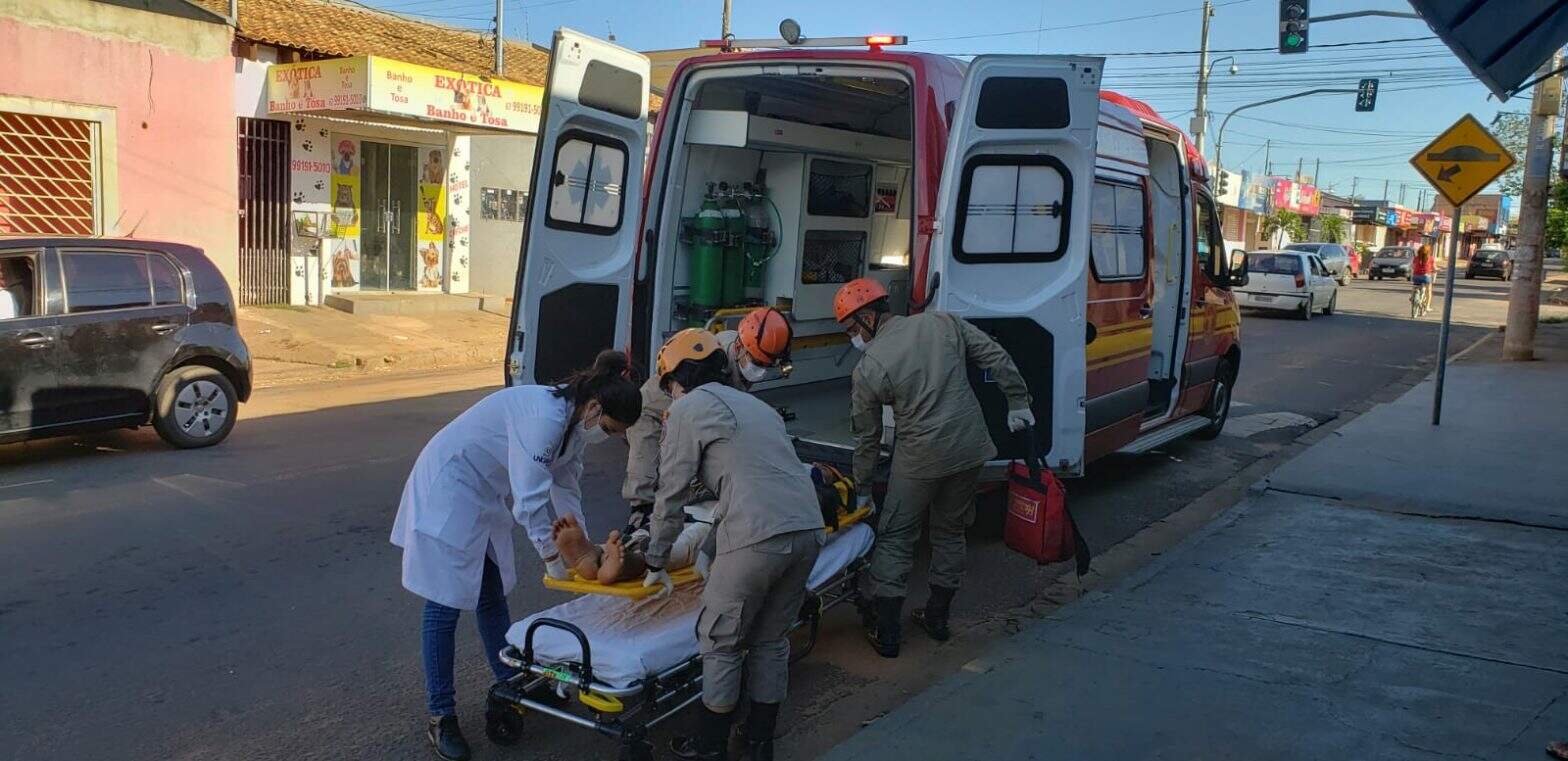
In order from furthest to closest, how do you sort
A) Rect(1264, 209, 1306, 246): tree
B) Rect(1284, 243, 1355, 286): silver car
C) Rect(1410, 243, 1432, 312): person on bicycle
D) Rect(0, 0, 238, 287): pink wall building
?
Rect(1264, 209, 1306, 246): tree, Rect(1284, 243, 1355, 286): silver car, Rect(1410, 243, 1432, 312): person on bicycle, Rect(0, 0, 238, 287): pink wall building

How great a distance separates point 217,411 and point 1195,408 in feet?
26.2

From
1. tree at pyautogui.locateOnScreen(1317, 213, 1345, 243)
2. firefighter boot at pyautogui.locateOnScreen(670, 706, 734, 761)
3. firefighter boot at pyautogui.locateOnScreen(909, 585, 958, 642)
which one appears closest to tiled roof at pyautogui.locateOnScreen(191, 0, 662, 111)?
firefighter boot at pyautogui.locateOnScreen(909, 585, 958, 642)

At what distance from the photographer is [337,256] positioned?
17.9m

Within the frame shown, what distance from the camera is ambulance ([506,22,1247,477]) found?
6031 millimetres

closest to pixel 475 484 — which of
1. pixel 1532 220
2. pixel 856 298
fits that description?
pixel 856 298

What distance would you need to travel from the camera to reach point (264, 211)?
1688 centimetres

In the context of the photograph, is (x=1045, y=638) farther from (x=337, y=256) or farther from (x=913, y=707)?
(x=337, y=256)

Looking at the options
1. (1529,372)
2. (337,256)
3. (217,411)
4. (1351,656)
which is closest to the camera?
(1351,656)

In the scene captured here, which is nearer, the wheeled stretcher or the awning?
the wheeled stretcher

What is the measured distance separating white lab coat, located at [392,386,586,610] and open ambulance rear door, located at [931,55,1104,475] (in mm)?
2699

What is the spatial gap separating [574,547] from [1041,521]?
2.38 metres

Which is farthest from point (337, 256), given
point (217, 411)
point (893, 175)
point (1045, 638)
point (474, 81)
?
point (1045, 638)

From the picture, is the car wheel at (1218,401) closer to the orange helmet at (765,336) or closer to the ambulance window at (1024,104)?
the ambulance window at (1024,104)

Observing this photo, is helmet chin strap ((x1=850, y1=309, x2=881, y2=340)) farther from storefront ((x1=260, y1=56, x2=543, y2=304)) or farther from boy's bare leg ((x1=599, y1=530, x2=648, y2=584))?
storefront ((x1=260, y1=56, x2=543, y2=304))
